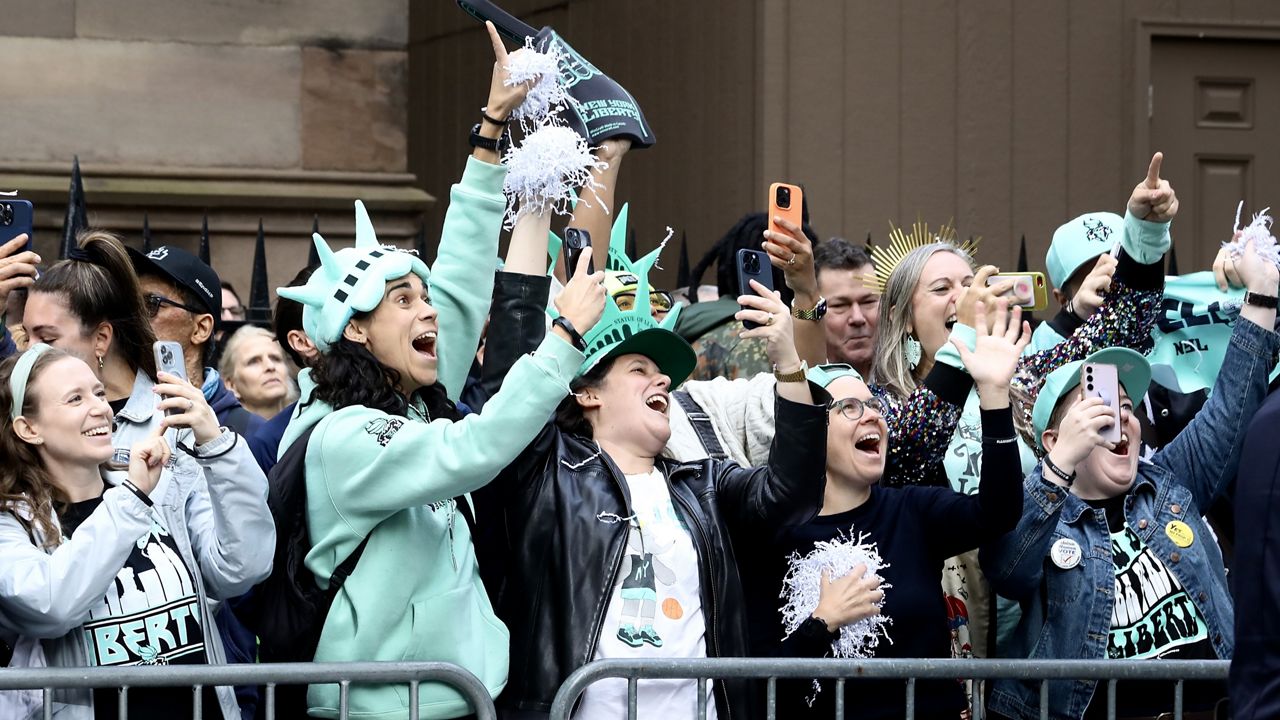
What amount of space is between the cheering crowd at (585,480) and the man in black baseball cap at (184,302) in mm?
11

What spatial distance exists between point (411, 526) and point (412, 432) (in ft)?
0.95

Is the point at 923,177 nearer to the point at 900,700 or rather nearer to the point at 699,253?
the point at 699,253

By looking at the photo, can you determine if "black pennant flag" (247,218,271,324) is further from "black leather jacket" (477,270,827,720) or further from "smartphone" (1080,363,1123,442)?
"smartphone" (1080,363,1123,442)

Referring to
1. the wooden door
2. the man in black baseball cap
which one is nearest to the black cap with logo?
the man in black baseball cap

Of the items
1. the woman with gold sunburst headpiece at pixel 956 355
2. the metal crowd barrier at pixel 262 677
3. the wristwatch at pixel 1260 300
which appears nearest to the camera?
the metal crowd barrier at pixel 262 677

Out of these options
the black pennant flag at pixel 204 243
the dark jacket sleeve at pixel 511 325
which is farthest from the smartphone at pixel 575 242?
the black pennant flag at pixel 204 243

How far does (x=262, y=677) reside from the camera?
4301 mm

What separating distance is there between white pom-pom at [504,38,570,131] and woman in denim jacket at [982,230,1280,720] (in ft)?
5.43

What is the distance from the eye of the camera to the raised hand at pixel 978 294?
533 centimetres

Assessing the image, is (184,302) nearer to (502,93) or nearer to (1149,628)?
(502,93)

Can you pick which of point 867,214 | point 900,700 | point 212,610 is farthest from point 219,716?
point 867,214

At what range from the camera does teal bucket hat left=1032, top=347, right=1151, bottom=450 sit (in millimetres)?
5359

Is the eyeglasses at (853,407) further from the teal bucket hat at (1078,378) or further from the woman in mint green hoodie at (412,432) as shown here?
the woman in mint green hoodie at (412,432)

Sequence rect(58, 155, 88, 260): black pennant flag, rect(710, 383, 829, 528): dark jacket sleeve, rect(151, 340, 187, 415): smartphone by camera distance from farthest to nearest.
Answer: rect(58, 155, 88, 260): black pennant flag < rect(710, 383, 829, 528): dark jacket sleeve < rect(151, 340, 187, 415): smartphone
